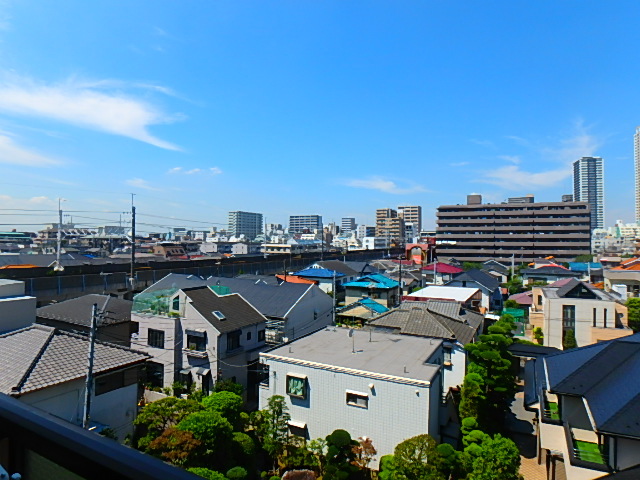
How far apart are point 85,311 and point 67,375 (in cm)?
876

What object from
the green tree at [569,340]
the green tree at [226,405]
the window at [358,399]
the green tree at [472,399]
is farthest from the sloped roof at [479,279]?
the green tree at [226,405]

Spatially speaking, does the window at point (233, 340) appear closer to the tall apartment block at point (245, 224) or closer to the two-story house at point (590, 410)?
the two-story house at point (590, 410)

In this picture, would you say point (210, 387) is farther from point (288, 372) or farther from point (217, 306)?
point (288, 372)

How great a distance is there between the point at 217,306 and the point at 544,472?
1109cm

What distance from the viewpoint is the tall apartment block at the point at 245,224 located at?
12162 cm

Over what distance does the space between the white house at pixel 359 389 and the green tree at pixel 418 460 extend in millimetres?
1047

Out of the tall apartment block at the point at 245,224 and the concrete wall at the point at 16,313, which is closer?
the concrete wall at the point at 16,313

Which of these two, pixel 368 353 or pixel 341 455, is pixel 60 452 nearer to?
pixel 341 455

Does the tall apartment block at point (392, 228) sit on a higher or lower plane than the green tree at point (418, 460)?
higher

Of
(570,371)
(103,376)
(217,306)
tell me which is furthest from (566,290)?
(103,376)

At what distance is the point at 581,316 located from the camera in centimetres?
1958

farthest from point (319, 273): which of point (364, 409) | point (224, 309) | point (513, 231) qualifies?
point (513, 231)

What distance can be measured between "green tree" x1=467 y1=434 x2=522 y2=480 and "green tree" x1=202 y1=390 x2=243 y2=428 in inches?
215

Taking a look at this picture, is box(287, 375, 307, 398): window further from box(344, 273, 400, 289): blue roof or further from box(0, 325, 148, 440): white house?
box(344, 273, 400, 289): blue roof
